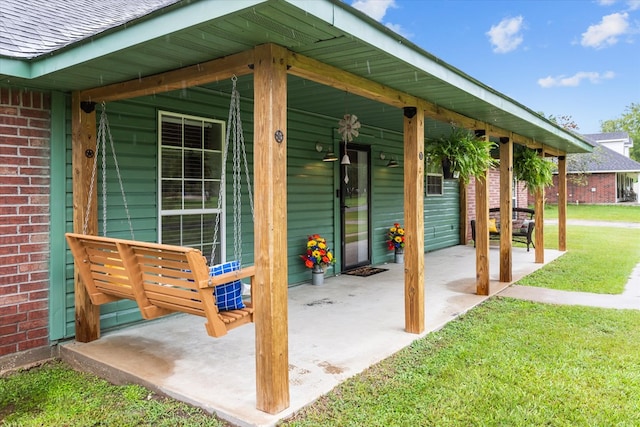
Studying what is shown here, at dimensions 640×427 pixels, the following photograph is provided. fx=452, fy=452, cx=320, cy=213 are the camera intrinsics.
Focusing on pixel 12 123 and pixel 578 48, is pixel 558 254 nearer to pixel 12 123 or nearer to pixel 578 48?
pixel 12 123

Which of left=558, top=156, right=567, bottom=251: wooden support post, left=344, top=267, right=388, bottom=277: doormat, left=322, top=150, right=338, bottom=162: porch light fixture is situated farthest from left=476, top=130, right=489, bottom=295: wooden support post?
left=558, top=156, right=567, bottom=251: wooden support post

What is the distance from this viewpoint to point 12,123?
3422 millimetres

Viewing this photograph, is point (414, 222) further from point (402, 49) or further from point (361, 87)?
point (402, 49)

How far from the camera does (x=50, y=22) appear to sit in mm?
3797

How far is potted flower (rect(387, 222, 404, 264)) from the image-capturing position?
313 inches

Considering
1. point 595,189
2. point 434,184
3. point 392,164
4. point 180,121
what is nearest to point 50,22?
point 180,121

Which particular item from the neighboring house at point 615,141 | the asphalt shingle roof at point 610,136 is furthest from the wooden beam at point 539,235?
the neighboring house at point 615,141

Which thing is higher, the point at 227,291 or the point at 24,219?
the point at 24,219

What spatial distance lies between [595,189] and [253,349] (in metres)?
28.9

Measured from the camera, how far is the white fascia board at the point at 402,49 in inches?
88.7

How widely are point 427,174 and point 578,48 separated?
193 feet

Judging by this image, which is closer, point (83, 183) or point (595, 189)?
point (83, 183)

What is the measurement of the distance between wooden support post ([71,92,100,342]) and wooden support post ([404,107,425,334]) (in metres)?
2.70

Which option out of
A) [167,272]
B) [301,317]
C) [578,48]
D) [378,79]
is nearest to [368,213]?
[301,317]
